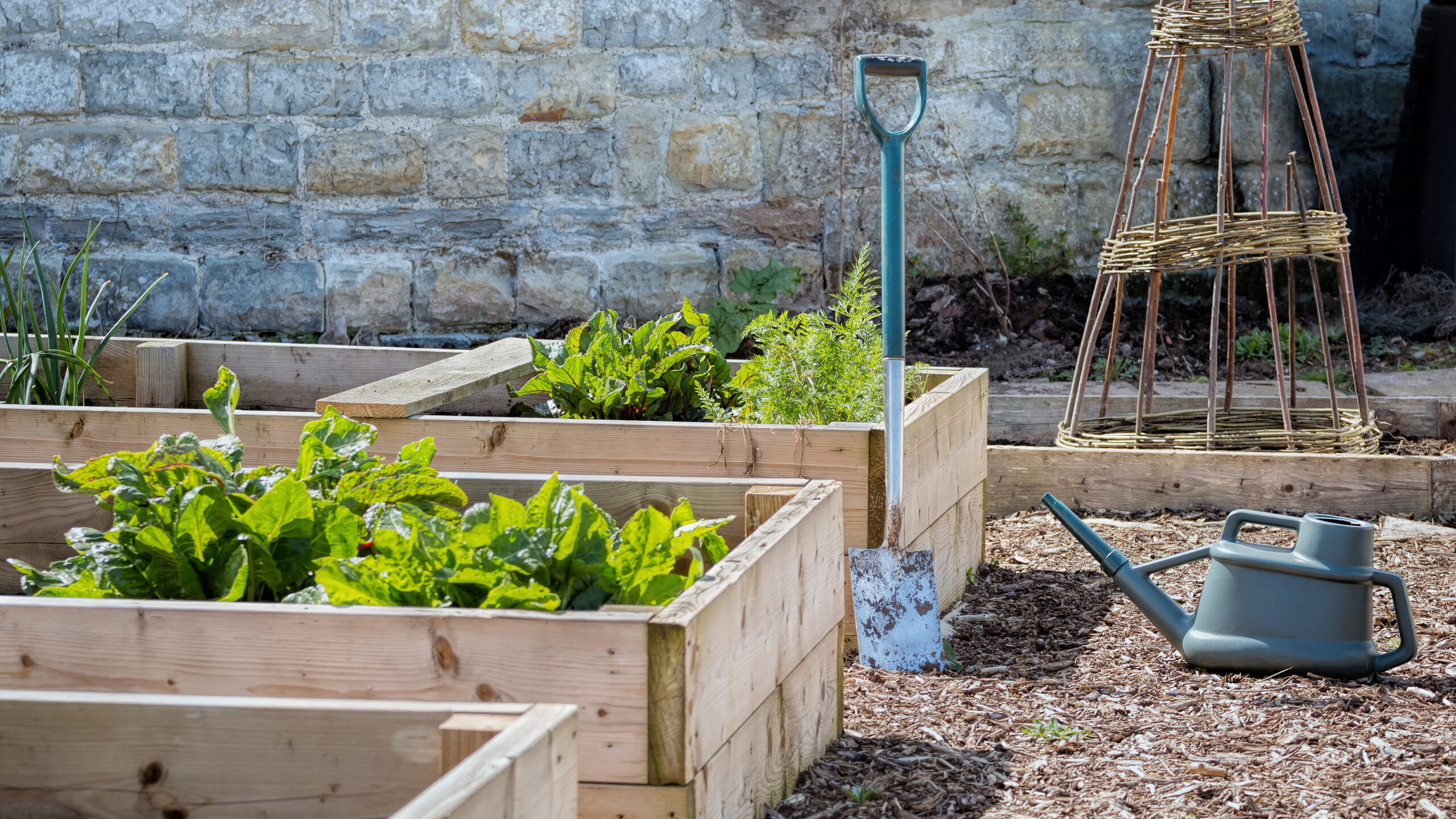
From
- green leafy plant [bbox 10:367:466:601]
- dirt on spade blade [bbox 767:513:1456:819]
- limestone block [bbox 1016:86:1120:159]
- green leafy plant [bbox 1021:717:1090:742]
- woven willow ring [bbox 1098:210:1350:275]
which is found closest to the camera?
green leafy plant [bbox 10:367:466:601]

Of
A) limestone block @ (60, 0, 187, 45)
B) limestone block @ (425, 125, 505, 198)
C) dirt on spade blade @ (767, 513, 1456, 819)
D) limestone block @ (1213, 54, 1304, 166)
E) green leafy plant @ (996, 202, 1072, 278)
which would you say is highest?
limestone block @ (60, 0, 187, 45)

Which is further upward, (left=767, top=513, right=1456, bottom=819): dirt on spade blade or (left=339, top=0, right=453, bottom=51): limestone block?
(left=339, top=0, right=453, bottom=51): limestone block

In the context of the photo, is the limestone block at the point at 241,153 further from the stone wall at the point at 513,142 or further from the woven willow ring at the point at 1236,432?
the woven willow ring at the point at 1236,432

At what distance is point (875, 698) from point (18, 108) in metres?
4.82

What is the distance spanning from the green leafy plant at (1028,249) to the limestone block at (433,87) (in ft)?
7.31

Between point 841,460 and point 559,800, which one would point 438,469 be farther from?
point 559,800

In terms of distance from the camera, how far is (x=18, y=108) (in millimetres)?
5742

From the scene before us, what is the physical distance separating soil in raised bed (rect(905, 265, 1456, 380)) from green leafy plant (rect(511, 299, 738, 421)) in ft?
7.50

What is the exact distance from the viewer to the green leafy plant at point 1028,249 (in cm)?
596

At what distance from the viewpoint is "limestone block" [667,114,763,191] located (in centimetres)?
577

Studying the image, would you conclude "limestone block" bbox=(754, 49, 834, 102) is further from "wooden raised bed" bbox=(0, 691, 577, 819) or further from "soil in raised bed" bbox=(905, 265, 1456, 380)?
"wooden raised bed" bbox=(0, 691, 577, 819)

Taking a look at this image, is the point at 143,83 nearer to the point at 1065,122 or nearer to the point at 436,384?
the point at 436,384

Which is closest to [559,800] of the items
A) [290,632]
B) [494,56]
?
[290,632]

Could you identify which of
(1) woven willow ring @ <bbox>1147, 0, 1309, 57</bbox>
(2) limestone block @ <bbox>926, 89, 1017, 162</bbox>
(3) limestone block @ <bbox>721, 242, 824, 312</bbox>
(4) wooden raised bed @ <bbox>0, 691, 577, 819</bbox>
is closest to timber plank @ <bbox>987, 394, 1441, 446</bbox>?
(1) woven willow ring @ <bbox>1147, 0, 1309, 57</bbox>
